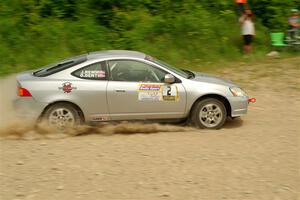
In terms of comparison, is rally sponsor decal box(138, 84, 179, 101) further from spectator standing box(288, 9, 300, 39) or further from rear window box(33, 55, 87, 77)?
spectator standing box(288, 9, 300, 39)

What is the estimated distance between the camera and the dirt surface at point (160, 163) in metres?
5.48

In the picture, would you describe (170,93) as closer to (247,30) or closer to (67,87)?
(67,87)

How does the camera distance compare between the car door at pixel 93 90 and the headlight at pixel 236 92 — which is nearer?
the car door at pixel 93 90

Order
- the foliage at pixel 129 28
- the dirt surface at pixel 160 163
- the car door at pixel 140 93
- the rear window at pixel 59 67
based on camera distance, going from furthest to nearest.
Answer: the foliage at pixel 129 28 → the rear window at pixel 59 67 → the car door at pixel 140 93 → the dirt surface at pixel 160 163

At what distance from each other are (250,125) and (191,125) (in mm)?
1207

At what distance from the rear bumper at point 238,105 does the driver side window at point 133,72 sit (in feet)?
4.45

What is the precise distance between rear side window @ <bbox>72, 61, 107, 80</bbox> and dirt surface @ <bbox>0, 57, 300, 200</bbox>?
0.93 m

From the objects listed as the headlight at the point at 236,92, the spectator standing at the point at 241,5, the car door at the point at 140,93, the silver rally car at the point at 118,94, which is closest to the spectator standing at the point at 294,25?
the spectator standing at the point at 241,5

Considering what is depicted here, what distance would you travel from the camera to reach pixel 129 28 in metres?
15.4

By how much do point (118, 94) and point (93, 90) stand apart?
435 millimetres

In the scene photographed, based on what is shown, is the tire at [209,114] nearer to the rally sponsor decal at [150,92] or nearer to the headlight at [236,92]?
the headlight at [236,92]

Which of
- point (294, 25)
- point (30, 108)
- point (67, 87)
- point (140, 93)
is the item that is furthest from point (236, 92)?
point (294, 25)

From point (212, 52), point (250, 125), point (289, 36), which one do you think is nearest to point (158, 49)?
point (212, 52)

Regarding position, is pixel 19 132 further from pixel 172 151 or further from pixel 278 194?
pixel 278 194
